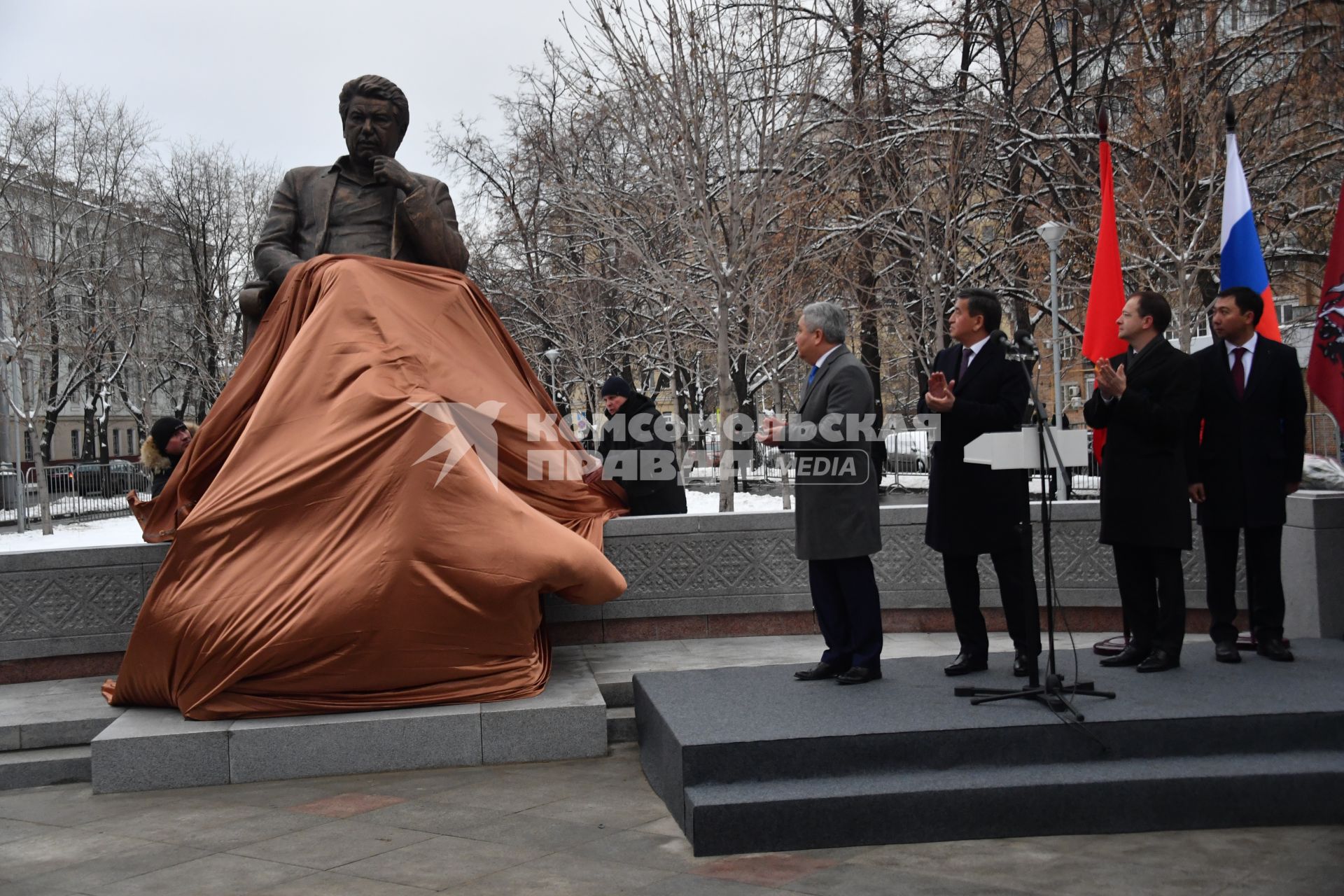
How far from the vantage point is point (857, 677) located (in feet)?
18.0

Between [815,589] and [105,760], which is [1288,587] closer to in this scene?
[815,589]

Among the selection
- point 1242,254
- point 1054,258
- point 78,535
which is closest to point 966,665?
point 1242,254

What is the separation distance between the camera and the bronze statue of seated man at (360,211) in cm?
707

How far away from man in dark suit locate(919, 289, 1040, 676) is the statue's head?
360cm

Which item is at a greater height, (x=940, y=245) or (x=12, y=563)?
(x=940, y=245)

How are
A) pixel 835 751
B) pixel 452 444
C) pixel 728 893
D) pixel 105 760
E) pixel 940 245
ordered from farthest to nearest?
pixel 940 245, pixel 452 444, pixel 105 760, pixel 835 751, pixel 728 893

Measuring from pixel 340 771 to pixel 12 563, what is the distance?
3.00 metres

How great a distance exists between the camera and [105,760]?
539cm

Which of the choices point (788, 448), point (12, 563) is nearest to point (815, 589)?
point (788, 448)

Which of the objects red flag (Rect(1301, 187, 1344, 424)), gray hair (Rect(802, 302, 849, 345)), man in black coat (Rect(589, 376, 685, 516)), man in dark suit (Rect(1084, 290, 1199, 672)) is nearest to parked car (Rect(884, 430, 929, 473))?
man in black coat (Rect(589, 376, 685, 516))

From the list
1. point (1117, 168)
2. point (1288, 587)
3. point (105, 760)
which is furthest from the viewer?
point (1117, 168)

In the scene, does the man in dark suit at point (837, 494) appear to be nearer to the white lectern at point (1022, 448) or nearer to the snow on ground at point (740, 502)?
the white lectern at point (1022, 448)

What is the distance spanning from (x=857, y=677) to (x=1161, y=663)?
4.61 ft

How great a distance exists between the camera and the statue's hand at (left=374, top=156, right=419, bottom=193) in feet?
22.4
